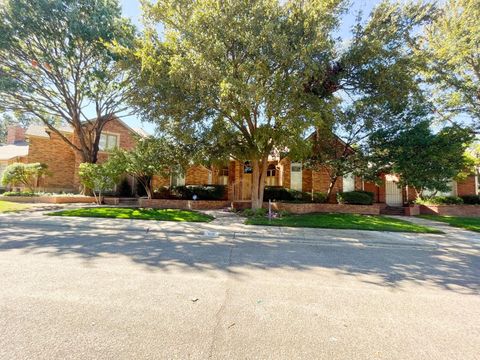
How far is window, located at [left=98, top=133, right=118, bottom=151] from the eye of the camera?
23.5m

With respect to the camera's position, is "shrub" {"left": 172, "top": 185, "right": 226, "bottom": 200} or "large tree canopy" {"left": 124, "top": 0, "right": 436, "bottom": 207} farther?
"shrub" {"left": 172, "top": 185, "right": 226, "bottom": 200}

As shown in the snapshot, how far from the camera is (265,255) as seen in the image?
21.6 feet

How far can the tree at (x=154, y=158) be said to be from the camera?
50.8 feet

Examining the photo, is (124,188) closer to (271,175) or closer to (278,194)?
(271,175)

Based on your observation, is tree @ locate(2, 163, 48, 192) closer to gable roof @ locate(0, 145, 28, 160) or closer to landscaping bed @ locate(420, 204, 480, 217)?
gable roof @ locate(0, 145, 28, 160)

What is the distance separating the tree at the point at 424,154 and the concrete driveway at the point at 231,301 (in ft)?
25.1

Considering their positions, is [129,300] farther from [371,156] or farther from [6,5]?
[6,5]

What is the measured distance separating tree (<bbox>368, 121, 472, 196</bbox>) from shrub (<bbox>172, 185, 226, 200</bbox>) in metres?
10.9

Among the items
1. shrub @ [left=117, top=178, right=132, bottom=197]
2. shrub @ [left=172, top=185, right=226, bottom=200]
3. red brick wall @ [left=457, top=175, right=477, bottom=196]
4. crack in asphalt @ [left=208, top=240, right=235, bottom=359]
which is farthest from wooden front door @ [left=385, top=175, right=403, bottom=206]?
shrub @ [left=117, top=178, right=132, bottom=197]

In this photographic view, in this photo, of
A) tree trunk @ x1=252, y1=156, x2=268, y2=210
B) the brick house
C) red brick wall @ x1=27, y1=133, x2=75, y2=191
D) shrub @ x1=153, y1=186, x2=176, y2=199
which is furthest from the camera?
red brick wall @ x1=27, y1=133, x2=75, y2=191

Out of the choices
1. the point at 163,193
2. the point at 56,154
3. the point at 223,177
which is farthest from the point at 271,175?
the point at 56,154

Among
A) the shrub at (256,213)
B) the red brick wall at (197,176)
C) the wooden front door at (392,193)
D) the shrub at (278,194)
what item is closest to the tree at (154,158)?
the red brick wall at (197,176)

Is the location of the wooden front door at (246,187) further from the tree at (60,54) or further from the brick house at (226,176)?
the tree at (60,54)

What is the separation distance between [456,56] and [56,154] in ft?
100
